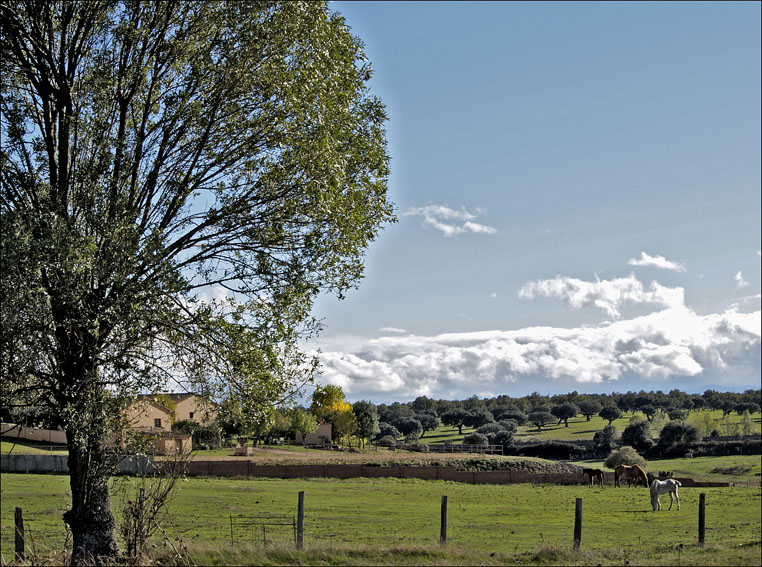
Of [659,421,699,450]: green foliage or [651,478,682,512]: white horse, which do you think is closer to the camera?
[651,478,682,512]: white horse

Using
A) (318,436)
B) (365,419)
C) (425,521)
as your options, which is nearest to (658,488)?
(425,521)

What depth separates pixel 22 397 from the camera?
53.2 ft

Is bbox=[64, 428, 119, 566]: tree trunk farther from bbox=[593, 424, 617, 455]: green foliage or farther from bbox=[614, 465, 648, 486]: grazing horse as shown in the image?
bbox=[593, 424, 617, 455]: green foliage

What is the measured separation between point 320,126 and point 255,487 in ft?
149

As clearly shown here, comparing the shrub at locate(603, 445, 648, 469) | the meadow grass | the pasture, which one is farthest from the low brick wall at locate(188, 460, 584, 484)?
the shrub at locate(603, 445, 648, 469)

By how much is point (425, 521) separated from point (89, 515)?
22.8 m

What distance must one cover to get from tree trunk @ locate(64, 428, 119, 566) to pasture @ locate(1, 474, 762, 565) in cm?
64

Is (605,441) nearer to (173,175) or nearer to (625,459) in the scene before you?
(625,459)

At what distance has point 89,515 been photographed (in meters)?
16.9

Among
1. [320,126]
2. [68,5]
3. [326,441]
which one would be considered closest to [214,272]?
[320,126]

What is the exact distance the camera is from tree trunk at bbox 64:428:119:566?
653 inches

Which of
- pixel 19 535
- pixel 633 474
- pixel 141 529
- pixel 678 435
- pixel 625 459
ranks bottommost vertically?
pixel 678 435

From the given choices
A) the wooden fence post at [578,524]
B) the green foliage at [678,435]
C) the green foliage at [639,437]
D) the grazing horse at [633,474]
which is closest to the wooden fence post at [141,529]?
the wooden fence post at [578,524]

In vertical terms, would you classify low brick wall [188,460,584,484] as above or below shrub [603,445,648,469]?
above
